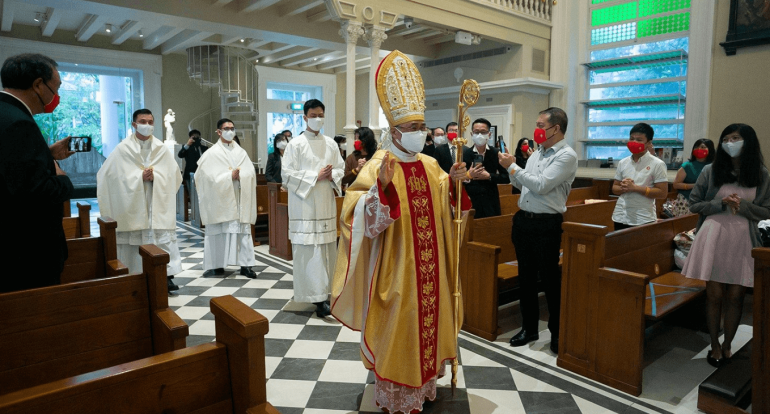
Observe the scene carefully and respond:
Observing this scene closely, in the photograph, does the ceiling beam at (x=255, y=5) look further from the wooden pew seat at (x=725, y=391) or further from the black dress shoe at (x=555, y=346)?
the wooden pew seat at (x=725, y=391)

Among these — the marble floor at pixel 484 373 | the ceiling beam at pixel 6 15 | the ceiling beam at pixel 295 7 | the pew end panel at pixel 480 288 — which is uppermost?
the ceiling beam at pixel 295 7

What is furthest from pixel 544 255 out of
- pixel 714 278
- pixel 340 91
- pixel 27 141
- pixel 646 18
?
pixel 340 91

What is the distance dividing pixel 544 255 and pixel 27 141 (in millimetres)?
2855

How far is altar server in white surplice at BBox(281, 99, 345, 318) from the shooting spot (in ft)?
13.4

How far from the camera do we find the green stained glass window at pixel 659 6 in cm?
873

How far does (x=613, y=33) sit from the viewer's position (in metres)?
9.77

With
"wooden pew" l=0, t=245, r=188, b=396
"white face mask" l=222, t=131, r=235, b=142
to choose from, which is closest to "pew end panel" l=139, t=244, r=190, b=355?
"wooden pew" l=0, t=245, r=188, b=396

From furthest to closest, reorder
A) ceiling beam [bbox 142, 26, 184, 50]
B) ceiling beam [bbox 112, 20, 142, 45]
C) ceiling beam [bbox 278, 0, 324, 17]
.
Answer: ceiling beam [bbox 142, 26, 184, 50]
ceiling beam [bbox 112, 20, 142, 45]
ceiling beam [bbox 278, 0, 324, 17]

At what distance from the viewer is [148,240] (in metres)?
4.41

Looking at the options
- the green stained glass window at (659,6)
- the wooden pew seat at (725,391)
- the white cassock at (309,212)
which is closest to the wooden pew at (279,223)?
the white cassock at (309,212)

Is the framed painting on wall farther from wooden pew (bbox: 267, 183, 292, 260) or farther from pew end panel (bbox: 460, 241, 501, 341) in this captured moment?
wooden pew (bbox: 267, 183, 292, 260)

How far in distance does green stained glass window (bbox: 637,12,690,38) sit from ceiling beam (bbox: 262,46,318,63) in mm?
6836

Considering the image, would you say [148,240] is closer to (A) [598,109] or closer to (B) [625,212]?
(B) [625,212]

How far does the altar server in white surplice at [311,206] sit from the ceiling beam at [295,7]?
474cm
